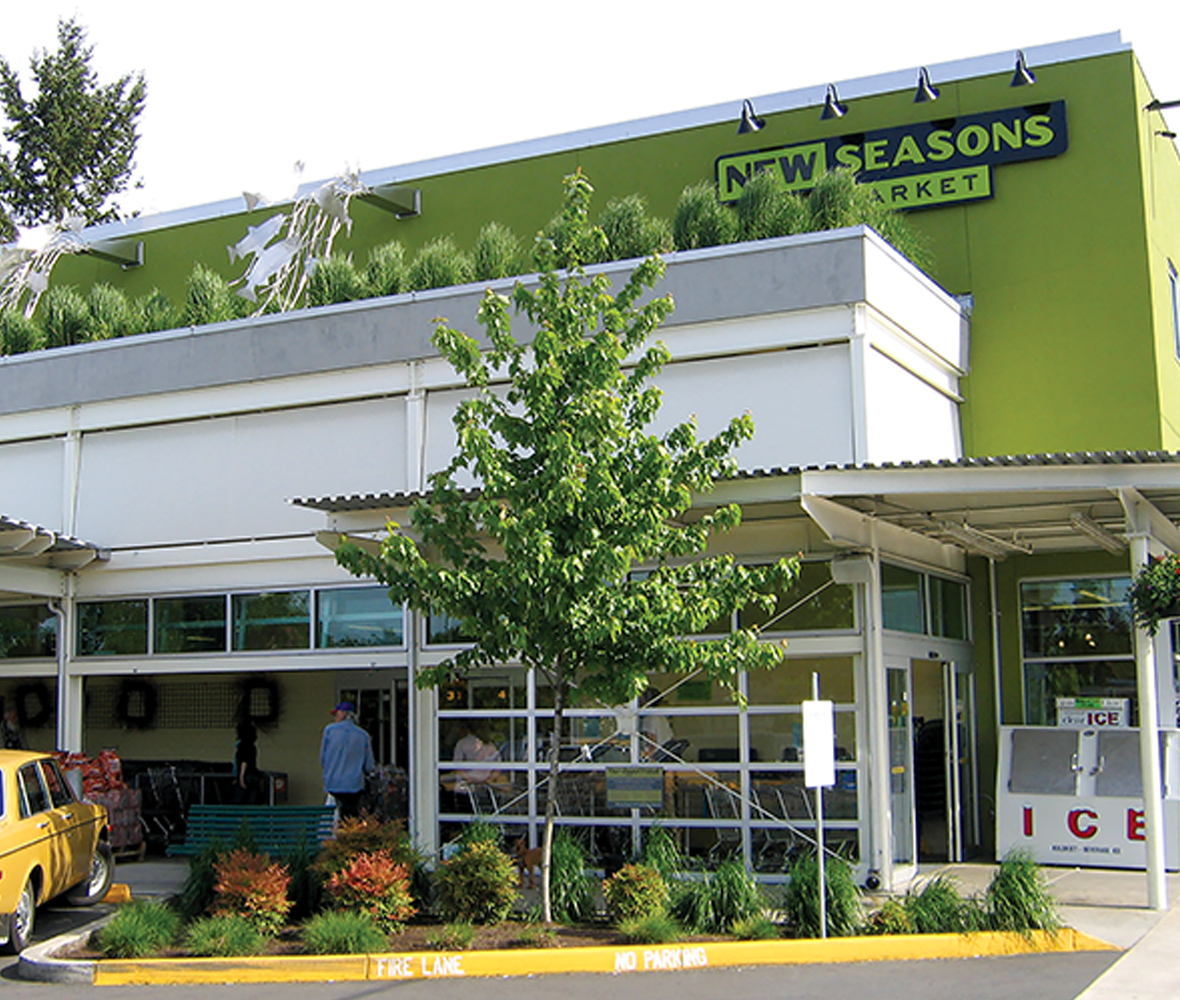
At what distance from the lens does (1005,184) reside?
18.4 metres

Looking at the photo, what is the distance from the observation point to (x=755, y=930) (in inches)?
438

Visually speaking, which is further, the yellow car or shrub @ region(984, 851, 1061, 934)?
the yellow car

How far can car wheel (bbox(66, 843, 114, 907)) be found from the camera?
13.5 meters

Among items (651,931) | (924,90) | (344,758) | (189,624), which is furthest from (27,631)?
(924,90)

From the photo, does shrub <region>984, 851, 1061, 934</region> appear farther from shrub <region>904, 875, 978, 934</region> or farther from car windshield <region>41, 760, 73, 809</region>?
car windshield <region>41, 760, 73, 809</region>

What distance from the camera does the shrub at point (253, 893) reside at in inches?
455

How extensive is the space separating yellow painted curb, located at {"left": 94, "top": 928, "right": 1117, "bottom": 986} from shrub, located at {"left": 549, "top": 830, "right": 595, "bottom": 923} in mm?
1242

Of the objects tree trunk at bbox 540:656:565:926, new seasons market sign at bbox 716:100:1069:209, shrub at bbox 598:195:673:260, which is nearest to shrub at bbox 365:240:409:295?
shrub at bbox 598:195:673:260

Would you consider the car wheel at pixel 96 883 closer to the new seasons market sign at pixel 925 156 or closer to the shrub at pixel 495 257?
the shrub at pixel 495 257

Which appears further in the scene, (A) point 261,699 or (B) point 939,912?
(A) point 261,699

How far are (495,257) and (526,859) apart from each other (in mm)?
8793

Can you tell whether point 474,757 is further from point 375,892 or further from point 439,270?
point 439,270

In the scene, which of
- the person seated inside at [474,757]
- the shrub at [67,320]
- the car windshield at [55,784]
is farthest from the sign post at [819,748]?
the shrub at [67,320]

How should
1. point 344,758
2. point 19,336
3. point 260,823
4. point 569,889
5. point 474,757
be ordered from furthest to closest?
point 19,336 → point 344,758 → point 474,757 → point 260,823 → point 569,889
